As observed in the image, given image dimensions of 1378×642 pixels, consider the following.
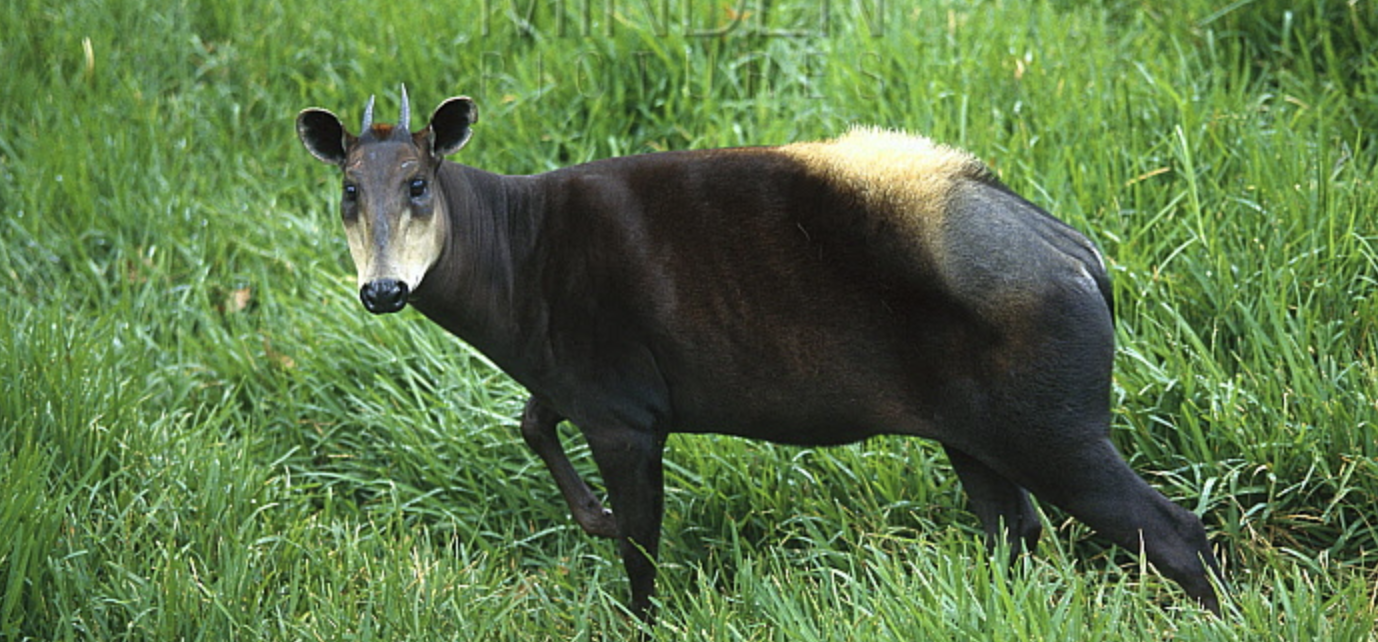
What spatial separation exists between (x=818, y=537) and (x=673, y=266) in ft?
3.09

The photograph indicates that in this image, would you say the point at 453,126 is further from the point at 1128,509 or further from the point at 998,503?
the point at 1128,509

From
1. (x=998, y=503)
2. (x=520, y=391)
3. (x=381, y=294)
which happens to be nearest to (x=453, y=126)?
A: (x=381, y=294)

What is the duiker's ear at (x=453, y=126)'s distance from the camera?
4.42m

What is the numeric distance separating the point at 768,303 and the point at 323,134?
136 cm

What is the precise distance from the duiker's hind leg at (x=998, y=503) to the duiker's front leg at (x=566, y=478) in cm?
111

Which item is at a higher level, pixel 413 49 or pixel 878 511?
pixel 413 49

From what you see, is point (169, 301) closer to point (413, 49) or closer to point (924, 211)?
point (413, 49)

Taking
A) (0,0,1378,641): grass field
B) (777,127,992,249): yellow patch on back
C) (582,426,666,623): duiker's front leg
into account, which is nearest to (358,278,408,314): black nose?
(582,426,666,623): duiker's front leg

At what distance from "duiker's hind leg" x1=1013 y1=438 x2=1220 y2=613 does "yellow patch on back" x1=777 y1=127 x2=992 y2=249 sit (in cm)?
71

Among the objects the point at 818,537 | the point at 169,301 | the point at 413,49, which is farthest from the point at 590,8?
the point at 818,537

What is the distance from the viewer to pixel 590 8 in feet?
24.2

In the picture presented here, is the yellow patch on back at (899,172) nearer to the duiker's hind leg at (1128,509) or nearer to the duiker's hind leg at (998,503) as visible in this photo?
the duiker's hind leg at (1128,509)

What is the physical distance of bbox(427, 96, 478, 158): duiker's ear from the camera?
14.5 feet

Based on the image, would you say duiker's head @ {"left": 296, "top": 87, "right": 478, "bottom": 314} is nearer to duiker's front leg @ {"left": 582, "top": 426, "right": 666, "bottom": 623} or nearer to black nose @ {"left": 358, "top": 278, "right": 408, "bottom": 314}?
black nose @ {"left": 358, "top": 278, "right": 408, "bottom": 314}
